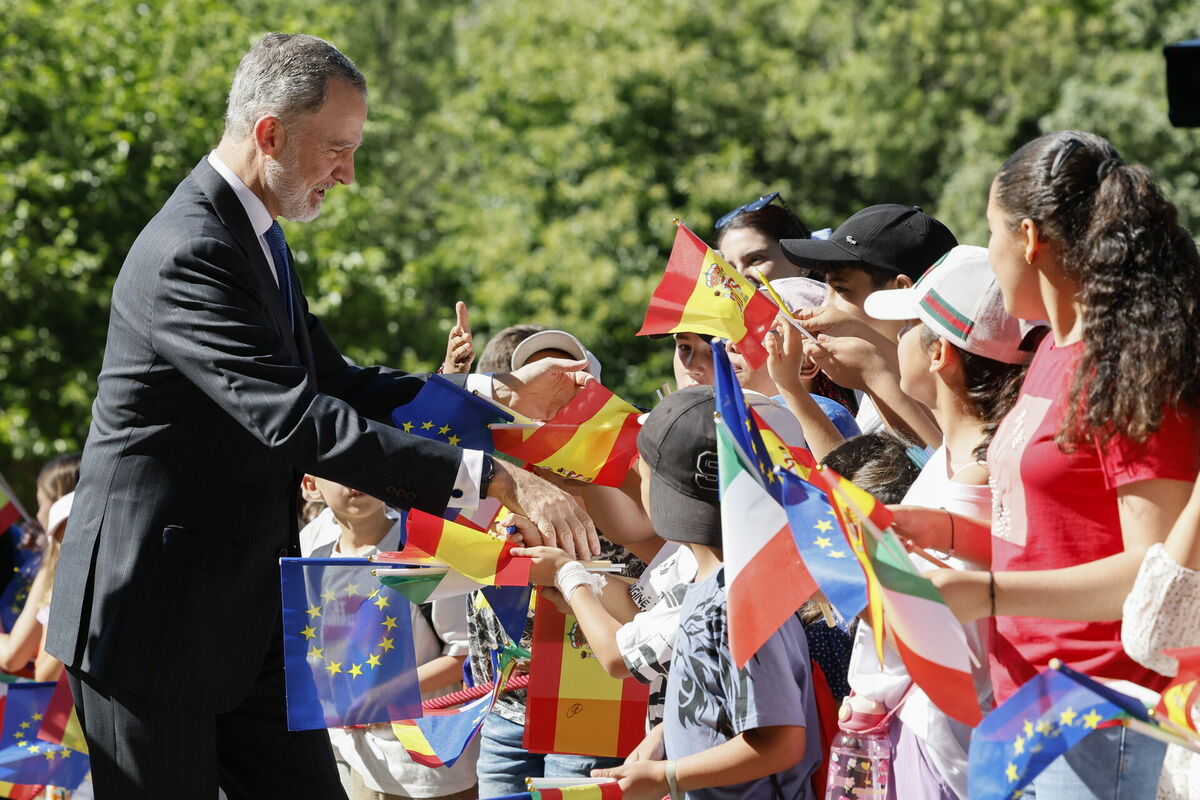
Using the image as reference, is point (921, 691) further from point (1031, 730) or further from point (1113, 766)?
point (1031, 730)

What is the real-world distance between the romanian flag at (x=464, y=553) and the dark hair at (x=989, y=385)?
1.04 m

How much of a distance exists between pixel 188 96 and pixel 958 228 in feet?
34.2

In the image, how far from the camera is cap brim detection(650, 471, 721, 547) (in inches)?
113

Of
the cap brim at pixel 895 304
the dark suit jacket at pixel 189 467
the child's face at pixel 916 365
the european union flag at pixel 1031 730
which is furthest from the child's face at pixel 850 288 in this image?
the european union flag at pixel 1031 730

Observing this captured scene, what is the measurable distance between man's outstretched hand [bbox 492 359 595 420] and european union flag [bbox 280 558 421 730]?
0.85m

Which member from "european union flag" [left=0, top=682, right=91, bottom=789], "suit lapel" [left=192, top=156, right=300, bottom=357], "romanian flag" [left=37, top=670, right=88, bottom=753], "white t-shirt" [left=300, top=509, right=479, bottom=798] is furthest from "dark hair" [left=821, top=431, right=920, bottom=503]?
"european union flag" [left=0, top=682, right=91, bottom=789]

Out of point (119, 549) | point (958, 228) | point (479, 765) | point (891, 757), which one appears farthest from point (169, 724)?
point (958, 228)

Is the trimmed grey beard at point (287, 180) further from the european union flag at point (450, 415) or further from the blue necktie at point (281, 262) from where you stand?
the european union flag at point (450, 415)

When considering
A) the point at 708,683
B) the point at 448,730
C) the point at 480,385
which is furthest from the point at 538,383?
the point at 708,683

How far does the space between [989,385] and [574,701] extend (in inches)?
52.9

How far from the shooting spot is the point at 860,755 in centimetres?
291

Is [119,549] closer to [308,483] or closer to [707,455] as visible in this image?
[707,455]

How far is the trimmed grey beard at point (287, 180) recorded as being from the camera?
10.8 ft

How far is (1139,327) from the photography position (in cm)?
227
